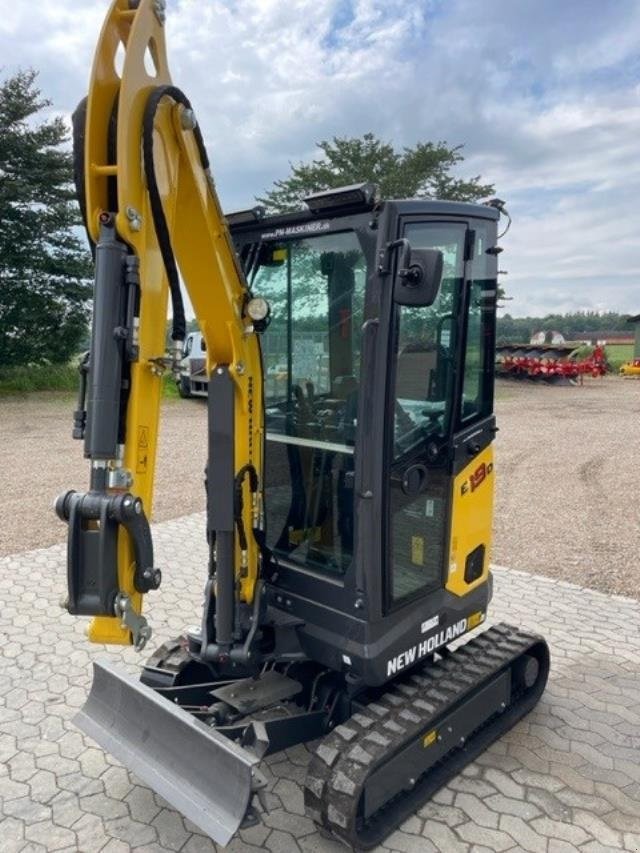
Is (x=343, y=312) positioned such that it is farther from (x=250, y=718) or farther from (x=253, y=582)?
(x=250, y=718)

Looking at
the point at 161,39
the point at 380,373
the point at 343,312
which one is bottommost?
the point at 380,373

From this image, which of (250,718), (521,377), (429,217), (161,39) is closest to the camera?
(161,39)

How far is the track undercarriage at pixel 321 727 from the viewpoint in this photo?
2850 millimetres

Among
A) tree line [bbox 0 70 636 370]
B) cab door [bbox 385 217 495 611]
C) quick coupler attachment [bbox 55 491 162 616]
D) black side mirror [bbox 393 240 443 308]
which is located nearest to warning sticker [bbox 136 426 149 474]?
quick coupler attachment [bbox 55 491 162 616]

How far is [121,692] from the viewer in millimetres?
3342

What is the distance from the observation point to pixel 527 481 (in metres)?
11.2

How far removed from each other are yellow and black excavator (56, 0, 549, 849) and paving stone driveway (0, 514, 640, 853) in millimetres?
212

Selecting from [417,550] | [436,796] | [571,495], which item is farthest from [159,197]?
[571,495]

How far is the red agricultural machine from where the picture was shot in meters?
28.3

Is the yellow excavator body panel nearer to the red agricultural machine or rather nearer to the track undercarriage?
the track undercarriage

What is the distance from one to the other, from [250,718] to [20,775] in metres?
1.30

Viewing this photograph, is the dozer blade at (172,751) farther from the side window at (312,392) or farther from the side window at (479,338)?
the side window at (479,338)

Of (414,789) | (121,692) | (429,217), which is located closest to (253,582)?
(121,692)

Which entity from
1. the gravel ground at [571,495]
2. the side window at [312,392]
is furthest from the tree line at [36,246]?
the side window at [312,392]
